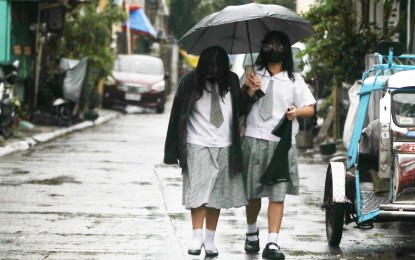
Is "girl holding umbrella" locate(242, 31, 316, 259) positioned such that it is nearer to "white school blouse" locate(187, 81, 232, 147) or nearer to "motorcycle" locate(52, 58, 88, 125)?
"white school blouse" locate(187, 81, 232, 147)

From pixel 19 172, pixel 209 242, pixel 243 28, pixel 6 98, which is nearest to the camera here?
pixel 209 242

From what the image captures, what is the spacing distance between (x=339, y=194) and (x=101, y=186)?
539 centimetres

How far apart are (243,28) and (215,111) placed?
111 centimetres

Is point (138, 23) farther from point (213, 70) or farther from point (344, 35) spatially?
point (213, 70)

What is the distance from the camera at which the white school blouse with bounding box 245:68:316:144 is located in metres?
8.66

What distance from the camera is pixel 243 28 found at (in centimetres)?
936

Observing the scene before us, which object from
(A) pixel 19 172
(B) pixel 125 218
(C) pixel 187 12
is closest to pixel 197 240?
(B) pixel 125 218

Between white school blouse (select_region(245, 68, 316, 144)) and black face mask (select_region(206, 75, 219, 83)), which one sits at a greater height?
black face mask (select_region(206, 75, 219, 83))

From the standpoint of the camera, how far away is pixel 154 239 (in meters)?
9.58

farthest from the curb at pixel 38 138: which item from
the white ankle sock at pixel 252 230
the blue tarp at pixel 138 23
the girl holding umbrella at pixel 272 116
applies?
the blue tarp at pixel 138 23

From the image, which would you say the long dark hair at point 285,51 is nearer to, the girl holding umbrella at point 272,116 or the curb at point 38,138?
the girl holding umbrella at point 272,116

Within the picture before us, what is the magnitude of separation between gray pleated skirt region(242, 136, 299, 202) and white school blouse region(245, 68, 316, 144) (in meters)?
0.06

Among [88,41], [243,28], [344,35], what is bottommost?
[88,41]

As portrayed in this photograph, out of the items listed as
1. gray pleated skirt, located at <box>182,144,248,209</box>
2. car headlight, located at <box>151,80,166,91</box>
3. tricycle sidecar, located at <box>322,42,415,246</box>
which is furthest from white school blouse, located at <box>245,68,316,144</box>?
car headlight, located at <box>151,80,166,91</box>
